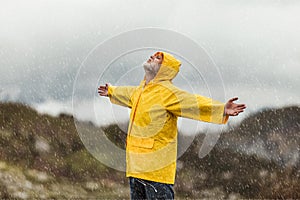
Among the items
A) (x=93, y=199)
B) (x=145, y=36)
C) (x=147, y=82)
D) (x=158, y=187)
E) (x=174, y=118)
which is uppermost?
(x=145, y=36)

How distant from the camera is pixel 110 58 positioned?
13.4ft

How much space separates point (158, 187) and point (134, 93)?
67cm

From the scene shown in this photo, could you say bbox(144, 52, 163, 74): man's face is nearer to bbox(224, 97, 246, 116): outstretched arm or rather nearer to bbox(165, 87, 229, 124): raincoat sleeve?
bbox(165, 87, 229, 124): raincoat sleeve

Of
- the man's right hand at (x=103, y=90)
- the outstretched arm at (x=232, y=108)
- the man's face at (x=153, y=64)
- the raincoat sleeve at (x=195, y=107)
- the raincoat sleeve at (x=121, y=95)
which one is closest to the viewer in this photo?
the outstretched arm at (x=232, y=108)

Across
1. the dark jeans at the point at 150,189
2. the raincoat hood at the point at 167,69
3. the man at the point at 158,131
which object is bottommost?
the dark jeans at the point at 150,189

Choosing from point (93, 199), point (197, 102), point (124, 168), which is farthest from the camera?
point (93, 199)

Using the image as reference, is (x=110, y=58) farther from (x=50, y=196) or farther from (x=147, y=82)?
(x=50, y=196)

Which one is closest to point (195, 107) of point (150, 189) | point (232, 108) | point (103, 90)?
point (232, 108)

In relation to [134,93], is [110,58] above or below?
above

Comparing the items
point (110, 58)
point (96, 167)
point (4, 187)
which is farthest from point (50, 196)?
point (110, 58)

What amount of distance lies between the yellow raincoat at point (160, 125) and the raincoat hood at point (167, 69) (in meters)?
0.07

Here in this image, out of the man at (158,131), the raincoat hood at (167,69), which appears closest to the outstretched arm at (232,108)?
the man at (158,131)

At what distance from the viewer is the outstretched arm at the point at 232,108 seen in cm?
343

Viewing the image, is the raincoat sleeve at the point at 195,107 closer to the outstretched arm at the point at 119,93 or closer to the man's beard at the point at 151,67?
the man's beard at the point at 151,67
